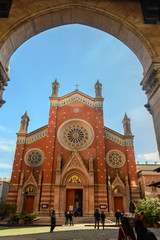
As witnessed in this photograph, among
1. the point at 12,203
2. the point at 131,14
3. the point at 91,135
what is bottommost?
the point at 12,203

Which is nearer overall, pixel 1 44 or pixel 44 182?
pixel 1 44

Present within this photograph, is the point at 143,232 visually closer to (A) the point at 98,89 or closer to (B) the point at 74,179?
(B) the point at 74,179

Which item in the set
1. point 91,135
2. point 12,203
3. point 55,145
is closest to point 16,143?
point 55,145

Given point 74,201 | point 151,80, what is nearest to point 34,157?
point 74,201

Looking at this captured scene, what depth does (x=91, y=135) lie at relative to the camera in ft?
90.4

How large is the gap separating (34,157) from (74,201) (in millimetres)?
8222

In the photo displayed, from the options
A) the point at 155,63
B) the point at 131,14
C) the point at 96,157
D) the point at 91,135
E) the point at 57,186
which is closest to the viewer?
the point at 155,63

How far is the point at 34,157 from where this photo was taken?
1049 inches

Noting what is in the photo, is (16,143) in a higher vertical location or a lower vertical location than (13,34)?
higher

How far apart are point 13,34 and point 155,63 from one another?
4986mm

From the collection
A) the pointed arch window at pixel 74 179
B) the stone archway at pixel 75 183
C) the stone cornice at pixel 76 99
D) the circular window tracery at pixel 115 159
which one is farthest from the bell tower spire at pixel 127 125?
the pointed arch window at pixel 74 179

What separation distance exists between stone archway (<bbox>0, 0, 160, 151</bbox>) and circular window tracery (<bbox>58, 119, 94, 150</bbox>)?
813 inches

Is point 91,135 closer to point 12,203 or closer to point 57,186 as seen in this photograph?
point 57,186

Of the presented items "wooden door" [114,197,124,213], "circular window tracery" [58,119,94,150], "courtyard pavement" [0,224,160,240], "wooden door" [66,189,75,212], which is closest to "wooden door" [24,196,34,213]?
"wooden door" [66,189,75,212]
